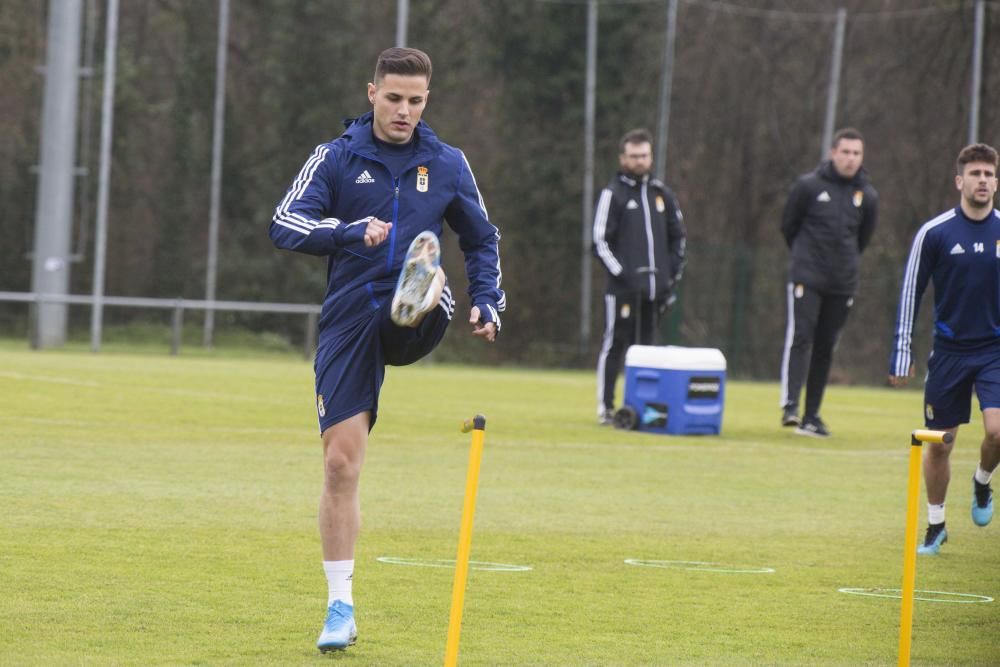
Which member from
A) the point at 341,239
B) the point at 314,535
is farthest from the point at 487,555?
the point at 341,239

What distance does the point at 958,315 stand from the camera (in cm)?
952

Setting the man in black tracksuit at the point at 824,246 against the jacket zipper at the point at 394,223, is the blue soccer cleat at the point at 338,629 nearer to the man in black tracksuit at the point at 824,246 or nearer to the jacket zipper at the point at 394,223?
the jacket zipper at the point at 394,223

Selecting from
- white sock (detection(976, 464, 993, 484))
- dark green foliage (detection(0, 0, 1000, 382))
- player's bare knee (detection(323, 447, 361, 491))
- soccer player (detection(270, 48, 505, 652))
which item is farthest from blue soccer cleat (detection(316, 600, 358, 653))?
dark green foliage (detection(0, 0, 1000, 382))

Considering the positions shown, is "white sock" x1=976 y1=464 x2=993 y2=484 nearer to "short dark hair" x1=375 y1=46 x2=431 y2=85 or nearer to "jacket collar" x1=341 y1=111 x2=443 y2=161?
"jacket collar" x1=341 y1=111 x2=443 y2=161

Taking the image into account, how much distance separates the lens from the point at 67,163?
31.1 meters

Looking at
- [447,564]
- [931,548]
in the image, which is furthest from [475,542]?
[931,548]

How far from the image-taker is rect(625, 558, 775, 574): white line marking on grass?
332 inches

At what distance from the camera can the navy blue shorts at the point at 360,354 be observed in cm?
632

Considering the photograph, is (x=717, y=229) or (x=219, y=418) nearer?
(x=219, y=418)

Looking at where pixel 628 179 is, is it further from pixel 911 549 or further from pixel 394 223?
pixel 911 549

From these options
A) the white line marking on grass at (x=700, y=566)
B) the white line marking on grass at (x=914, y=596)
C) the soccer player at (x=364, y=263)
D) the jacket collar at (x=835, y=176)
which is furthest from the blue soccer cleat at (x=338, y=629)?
the jacket collar at (x=835, y=176)

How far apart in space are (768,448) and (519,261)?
19937 millimetres

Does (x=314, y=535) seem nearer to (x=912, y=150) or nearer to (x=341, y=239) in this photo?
(x=341, y=239)

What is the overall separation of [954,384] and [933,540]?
2.81ft
